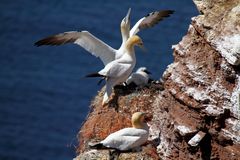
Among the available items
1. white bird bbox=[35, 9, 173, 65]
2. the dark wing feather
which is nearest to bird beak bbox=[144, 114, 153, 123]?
white bird bbox=[35, 9, 173, 65]

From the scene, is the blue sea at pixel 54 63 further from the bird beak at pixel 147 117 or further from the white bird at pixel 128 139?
the white bird at pixel 128 139

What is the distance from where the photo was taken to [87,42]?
12414 millimetres

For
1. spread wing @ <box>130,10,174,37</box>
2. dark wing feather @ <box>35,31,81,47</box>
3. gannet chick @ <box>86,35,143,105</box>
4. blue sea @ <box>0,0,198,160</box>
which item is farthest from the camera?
blue sea @ <box>0,0,198,160</box>

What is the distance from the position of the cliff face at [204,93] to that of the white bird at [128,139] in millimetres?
144

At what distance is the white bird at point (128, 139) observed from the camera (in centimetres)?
966

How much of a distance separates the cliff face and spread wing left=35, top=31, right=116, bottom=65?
2924 millimetres

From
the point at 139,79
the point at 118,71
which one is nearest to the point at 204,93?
the point at 118,71

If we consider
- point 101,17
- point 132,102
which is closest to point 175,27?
point 101,17

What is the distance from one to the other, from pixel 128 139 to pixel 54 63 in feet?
42.7

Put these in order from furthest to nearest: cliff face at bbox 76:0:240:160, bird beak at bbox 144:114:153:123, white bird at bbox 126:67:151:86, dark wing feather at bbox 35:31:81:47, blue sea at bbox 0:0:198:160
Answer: blue sea at bbox 0:0:198:160, dark wing feather at bbox 35:31:81:47, white bird at bbox 126:67:151:86, bird beak at bbox 144:114:153:123, cliff face at bbox 76:0:240:160

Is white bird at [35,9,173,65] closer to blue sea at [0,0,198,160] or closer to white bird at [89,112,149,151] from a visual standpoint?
white bird at [89,112,149,151]

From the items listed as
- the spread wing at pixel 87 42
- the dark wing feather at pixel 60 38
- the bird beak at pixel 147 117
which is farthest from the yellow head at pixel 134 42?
the bird beak at pixel 147 117

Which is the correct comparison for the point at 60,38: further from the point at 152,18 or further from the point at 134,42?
the point at 152,18

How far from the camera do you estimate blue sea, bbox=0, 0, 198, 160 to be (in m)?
20.2
